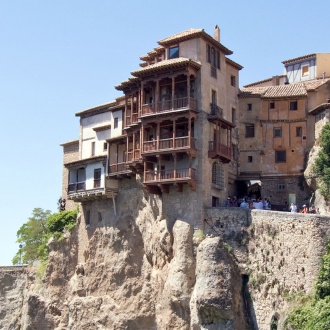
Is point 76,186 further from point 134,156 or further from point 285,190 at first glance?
point 285,190

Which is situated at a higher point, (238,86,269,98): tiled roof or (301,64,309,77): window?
(301,64,309,77): window

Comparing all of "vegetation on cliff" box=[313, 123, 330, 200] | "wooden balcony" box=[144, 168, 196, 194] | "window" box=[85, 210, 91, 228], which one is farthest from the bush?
"vegetation on cliff" box=[313, 123, 330, 200]

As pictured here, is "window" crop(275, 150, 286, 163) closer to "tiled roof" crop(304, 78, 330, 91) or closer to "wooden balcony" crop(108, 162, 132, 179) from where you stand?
"tiled roof" crop(304, 78, 330, 91)

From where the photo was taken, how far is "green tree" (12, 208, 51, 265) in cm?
8212

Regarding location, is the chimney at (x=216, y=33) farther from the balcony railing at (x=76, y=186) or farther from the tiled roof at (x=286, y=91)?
the balcony railing at (x=76, y=186)

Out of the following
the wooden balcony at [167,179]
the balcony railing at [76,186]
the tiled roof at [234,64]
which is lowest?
the wooden balcony at [167,179]

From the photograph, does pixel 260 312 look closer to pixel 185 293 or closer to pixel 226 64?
pixel 185 293

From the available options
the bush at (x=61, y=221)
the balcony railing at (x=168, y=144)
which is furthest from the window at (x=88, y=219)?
the balcony railing at (x=168, y=144)

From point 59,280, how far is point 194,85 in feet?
67.7

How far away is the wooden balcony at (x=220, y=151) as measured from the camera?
59.7 meters

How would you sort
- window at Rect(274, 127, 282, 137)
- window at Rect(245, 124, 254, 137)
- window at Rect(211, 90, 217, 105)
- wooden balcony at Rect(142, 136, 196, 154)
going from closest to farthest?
1. wooden balcony at Rect(142, 136, 196, 154)
2. window at Rect(211, 90, 217, 105)
3. window at Rect(274, 127, 282, 137)
4. window at Rect(245, 124, 254, 137)

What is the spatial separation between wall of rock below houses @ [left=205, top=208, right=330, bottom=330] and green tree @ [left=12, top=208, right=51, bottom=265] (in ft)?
93.3

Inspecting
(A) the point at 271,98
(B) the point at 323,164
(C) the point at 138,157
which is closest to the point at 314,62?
(A) the point at 271,98

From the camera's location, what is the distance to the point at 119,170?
2584 inches
